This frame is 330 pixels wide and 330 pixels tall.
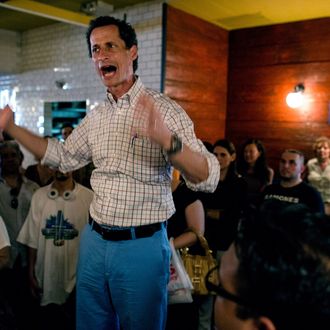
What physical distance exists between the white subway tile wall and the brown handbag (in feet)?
9.21

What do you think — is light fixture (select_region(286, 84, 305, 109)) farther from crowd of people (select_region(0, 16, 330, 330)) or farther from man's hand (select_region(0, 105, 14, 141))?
man's hand (select_region(0, 105, 14, 141))

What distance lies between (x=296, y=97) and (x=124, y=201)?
14.3 feet

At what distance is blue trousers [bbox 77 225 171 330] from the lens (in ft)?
5.67

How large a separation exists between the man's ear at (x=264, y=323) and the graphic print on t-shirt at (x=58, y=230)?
2.26 metres

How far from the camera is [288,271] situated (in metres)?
0.80

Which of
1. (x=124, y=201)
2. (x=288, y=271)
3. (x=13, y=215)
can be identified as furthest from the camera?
(x=13, y=215)

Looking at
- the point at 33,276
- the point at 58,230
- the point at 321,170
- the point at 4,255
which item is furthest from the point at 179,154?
the point at 321,170

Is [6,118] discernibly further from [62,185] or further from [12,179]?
[12,179]

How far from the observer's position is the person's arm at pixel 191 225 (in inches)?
103

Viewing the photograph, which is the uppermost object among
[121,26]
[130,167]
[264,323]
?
[121,26]

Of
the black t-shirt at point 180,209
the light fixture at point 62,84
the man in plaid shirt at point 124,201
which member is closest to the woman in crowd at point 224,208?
the black t-shirt at point 180,209

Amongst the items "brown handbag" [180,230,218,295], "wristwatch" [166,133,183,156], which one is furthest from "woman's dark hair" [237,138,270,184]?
"wristwatch" [166,133,183,156]

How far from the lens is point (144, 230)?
1.75 metres

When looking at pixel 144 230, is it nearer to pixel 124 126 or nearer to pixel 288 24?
pixel 124 126
